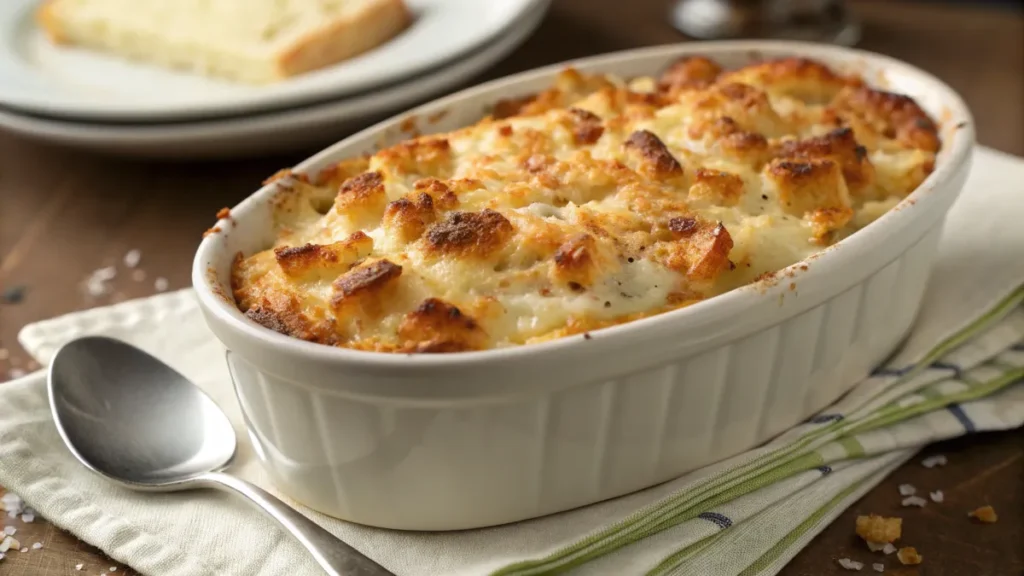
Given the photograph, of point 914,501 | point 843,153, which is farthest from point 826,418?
point 843,153

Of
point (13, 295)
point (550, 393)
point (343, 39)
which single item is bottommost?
point (13, 295)

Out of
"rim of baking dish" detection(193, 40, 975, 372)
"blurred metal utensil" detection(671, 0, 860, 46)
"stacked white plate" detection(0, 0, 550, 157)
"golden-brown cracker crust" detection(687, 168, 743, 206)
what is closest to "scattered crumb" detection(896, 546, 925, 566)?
"rim of baking dish" detection(193, 40, 975, 372)

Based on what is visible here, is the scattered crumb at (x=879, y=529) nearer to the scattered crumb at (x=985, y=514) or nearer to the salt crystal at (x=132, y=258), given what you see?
the scattered crumb at (x=985, y=514)

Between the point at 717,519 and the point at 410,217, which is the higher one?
the point at 410,217

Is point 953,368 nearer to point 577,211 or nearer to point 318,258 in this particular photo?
point 577,211

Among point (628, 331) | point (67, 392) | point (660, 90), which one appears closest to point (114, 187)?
point (67, 392)

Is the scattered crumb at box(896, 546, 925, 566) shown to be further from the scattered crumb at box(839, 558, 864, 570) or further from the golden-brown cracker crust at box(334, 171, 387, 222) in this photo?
the golden-brown cracker crust at box(334, 171, 387, 222)

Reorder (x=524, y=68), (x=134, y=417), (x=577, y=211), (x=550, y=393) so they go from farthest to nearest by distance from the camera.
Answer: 1. (x=524, y=68)
2. (x=134, y=417)
3. (x=577, y=211)
4. (x=550, y=393)
